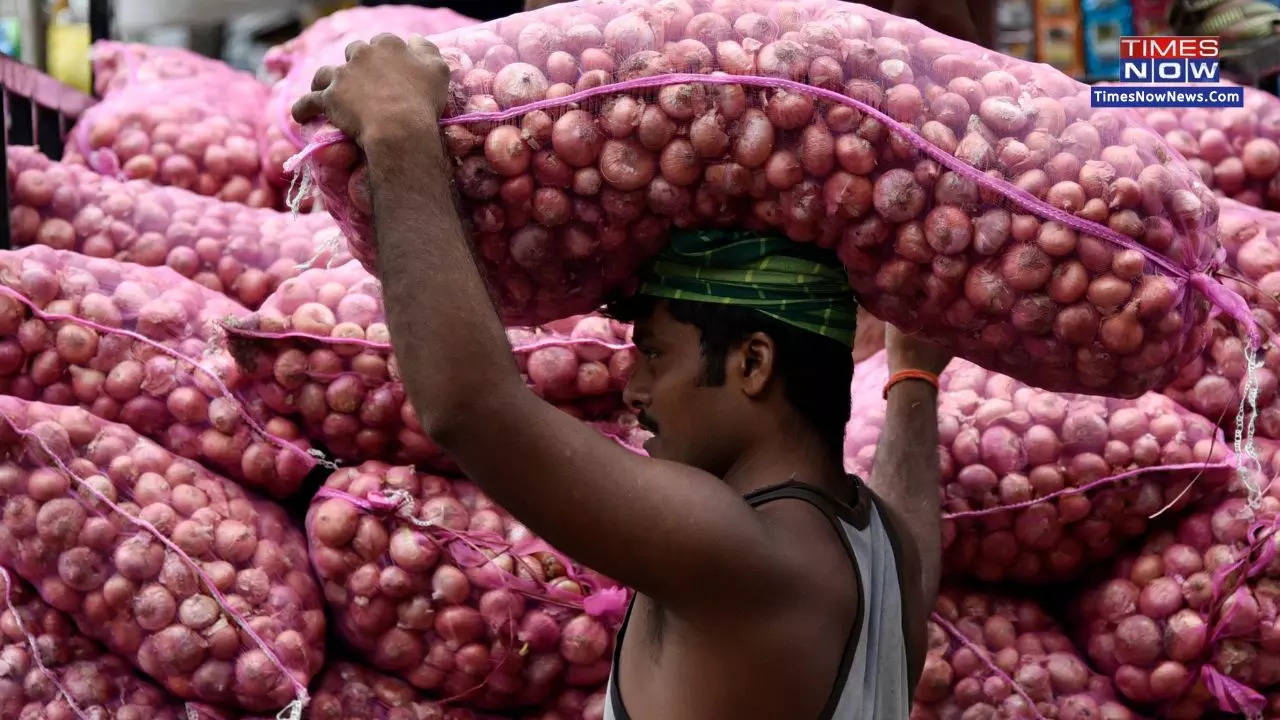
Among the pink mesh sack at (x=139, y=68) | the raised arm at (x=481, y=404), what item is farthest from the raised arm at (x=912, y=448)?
the pink mesh sack at (x=139, y=68)

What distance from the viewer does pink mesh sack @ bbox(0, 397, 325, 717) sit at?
1.77 metres

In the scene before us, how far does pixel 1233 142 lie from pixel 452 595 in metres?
1.44

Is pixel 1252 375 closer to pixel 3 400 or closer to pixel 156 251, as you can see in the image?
pixel 3 400

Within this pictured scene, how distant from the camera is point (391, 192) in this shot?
1.09 m

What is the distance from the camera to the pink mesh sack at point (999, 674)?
191cm

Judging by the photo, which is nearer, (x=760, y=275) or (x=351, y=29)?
(x=760, y=275)

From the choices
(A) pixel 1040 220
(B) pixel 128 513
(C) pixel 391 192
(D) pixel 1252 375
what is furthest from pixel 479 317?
(B) pixel 128 513

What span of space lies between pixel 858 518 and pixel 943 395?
28.0 inches

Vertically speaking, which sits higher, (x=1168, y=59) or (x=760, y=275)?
(x=760, y=275)

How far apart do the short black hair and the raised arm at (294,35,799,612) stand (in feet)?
0.51

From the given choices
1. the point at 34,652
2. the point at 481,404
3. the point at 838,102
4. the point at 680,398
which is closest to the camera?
the point at 481,404

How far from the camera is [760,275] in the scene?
126 centimetres

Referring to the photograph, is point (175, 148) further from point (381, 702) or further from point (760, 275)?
point (760, 275)

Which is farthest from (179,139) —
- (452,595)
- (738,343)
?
(738,343)
